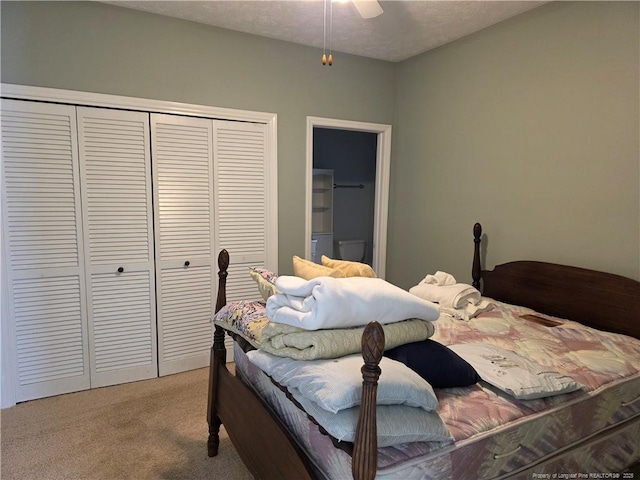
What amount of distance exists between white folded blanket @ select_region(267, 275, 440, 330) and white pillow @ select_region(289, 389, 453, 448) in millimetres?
283

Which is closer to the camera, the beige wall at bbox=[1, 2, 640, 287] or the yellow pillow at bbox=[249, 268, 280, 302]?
the yellow pillow at bbox=[249, 268, 280, 302]

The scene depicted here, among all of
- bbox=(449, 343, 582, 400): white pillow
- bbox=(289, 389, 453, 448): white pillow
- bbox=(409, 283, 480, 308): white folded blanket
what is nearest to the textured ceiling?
bbox=(409, 283, 480, 308): white folded blanket

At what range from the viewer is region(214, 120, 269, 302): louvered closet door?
3236 mm

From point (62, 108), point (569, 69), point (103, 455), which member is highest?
point (569, 69)

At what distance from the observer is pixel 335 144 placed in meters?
5.36

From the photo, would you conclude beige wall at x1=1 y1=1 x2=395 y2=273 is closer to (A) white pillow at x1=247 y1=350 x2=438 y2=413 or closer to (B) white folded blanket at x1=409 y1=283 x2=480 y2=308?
(B) white folded blanket at x1=409 y1=283 x2=480 y2=308

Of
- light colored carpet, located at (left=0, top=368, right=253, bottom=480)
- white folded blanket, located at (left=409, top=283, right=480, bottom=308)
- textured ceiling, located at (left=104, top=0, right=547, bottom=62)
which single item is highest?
textured ceiling, located at (left=104, top=0, right=547, bottom=62)

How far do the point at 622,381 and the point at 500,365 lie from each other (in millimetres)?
577

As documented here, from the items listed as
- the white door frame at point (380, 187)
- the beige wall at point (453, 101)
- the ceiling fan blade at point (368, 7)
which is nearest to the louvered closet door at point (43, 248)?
the beige wall at point (453, 101)

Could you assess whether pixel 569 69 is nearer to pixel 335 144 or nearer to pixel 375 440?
pixel 375 440

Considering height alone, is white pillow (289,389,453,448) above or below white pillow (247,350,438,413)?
below

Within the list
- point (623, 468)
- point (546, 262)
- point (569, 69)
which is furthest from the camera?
point (546, 262)

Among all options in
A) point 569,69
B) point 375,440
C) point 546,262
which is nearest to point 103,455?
point 375,440

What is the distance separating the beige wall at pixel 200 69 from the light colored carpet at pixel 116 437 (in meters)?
1.46
